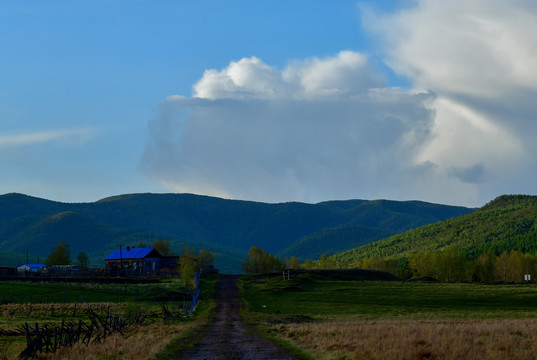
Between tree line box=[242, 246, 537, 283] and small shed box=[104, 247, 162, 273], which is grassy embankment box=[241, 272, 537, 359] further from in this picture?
tree line box=[242, 246, 537, 283]

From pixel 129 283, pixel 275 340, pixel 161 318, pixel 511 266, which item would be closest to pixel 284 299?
pixel 161 318

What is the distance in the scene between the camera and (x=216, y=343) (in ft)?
119

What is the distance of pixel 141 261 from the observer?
16075 centimetres

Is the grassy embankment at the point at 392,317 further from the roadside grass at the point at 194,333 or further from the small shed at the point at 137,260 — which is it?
the small shed at the point at 137,260

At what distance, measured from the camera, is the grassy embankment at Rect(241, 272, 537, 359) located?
29938 mm

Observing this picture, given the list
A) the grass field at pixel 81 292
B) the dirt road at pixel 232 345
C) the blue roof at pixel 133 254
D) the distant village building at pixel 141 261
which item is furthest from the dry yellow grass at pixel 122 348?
the blue roof at pixel 133 254

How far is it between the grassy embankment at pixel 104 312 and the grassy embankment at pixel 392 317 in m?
6.62

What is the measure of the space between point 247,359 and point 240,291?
72.0 meters

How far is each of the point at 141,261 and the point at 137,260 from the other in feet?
4.21

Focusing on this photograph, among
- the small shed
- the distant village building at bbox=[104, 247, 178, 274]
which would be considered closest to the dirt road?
the small shed

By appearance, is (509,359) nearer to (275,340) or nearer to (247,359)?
(247,359)

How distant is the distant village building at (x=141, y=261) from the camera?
523 ft

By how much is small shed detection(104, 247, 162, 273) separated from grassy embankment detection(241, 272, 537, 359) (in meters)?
38.4

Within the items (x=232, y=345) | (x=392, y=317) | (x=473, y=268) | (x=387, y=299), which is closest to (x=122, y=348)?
(x=232, y=345)
